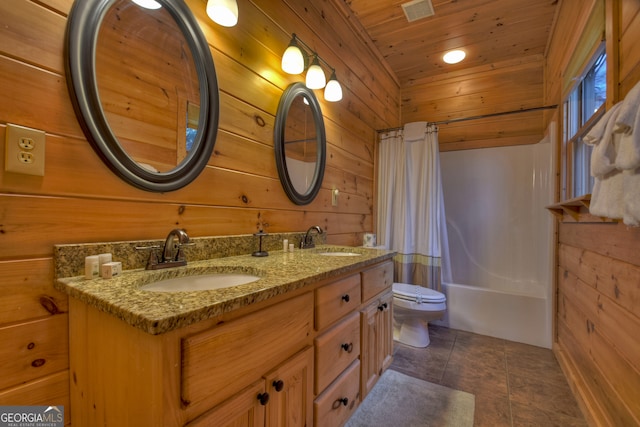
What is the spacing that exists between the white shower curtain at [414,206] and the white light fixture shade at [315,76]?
3.95 ft

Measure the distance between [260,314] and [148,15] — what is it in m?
1.10

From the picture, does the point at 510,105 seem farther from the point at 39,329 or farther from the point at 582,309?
the point at 39,329

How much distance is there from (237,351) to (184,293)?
195mm

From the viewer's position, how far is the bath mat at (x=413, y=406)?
139 cm

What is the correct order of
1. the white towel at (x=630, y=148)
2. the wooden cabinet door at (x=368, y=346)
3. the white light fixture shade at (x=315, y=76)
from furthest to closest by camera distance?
the white light fixture shade at (x=315, y=76) < the wooden cabinet door at (x=368, y=346) < the white towel at (x=630, y=148)

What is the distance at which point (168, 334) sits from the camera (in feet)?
1.78

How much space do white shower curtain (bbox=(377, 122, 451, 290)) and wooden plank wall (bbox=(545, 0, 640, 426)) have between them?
0.88 meters

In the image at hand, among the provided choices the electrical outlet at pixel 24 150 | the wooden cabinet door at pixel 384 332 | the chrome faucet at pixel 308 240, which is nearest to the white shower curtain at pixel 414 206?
the wooden cabinet door at pixel 384 332

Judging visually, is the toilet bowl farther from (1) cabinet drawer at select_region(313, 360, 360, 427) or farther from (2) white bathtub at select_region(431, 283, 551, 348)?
(1) cabinet drawer at select_region(313, 360, 360, 427)

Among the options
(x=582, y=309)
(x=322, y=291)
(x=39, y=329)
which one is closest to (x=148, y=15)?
(x=39, y=329)

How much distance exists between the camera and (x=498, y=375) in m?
1.81

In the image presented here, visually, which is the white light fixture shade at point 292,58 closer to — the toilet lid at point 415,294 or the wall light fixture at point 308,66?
the wall light fixture at point 308,66

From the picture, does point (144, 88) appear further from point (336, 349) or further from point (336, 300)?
point (336, 349)

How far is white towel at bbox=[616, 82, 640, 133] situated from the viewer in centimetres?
81
